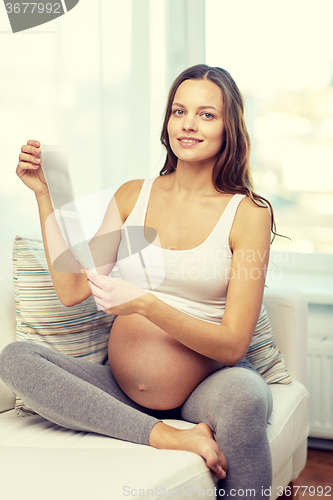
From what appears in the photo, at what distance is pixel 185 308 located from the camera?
115 cm

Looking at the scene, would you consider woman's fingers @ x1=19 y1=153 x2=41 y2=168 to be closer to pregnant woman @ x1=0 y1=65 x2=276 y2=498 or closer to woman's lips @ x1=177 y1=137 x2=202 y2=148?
pregnant woman @ x1=0 y1=65 x2=276 y2=498

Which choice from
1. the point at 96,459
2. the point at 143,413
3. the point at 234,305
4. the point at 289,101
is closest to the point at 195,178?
the point at 234,305

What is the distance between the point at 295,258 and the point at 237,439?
1296mm

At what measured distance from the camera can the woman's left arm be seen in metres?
0.99

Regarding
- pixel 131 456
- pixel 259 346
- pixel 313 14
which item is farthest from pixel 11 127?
pixel 313 14

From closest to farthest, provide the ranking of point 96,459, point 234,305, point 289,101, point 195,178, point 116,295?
point 96,459, point 116,295, point 234,305, point 195,178, point 289,101

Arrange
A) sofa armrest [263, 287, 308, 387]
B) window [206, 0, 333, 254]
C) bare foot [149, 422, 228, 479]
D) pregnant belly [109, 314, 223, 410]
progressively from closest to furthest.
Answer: bare foot [149, 422, 228, 479], pregnant belly [109, 314, 223, 410], sofa armrest [263, 287, 308, 387], window [206, 0, 333, 254]

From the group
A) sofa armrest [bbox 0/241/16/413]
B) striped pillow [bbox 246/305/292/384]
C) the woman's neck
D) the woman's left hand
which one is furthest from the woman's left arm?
sofa armrest [bbox 0/241/16/413]

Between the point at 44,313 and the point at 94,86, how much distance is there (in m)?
1.00

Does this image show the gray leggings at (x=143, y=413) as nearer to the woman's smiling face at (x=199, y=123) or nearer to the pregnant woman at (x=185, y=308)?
the pregnant woman at (x=185, y=308)

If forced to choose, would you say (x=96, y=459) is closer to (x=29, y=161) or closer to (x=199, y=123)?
(x=29, y=161)

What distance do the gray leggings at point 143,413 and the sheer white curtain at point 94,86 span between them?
0.69 metres

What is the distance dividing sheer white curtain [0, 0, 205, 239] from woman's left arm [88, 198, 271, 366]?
80 cm

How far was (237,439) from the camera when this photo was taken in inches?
36.4
